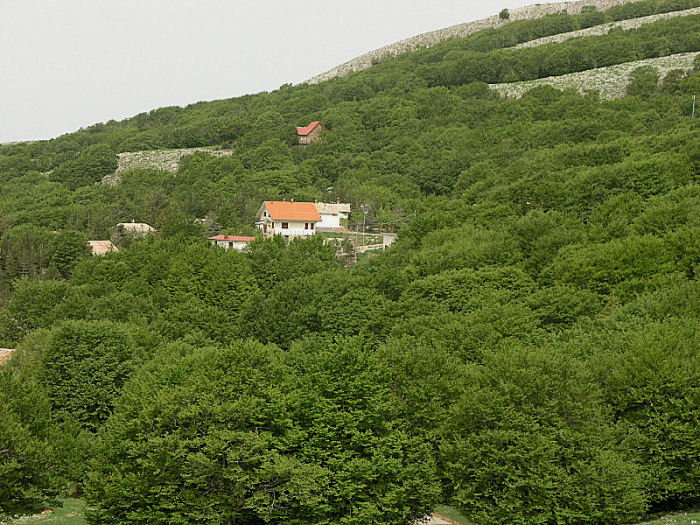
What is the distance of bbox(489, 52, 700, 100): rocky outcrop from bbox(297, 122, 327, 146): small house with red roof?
46109 millimetres

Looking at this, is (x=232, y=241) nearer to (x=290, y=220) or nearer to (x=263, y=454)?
(x=290, y=220)

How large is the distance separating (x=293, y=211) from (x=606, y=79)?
9419 centimetres

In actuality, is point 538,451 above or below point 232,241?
above

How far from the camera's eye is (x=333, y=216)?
12100 centimetres

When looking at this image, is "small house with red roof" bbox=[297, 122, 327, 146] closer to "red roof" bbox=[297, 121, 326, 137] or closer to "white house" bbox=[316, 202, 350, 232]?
"red roof" bbox=[297, 121, 326, 137]

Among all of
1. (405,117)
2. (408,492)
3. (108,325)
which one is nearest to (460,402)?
(408,492)

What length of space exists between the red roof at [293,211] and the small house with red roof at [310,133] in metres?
69.1

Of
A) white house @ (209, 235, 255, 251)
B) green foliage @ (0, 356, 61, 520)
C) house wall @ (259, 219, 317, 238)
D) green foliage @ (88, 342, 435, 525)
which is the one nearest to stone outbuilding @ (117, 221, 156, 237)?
white house @ (209, 235, 255, 251)

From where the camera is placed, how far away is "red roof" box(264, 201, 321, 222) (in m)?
117

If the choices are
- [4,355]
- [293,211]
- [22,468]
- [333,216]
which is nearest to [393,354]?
[22,468]

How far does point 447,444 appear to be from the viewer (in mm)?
35062

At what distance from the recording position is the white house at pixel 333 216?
389 ft

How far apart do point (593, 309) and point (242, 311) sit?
37968 millimetres

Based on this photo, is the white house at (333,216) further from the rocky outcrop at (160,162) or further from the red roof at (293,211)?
the rocky outcrop at (160,162)
